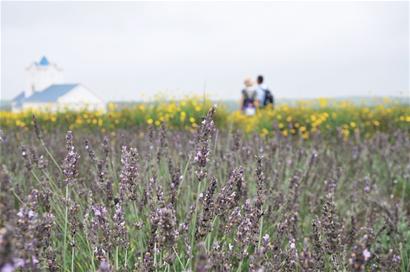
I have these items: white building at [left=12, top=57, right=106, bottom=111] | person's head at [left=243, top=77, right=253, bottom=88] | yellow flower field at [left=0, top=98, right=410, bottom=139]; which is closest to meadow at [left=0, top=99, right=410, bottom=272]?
yellow flower field at [left=0, top=98, right=410, bottom=139]

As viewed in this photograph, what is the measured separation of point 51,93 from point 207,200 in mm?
35181

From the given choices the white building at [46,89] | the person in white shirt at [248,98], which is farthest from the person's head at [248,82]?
the white building at [46,89]

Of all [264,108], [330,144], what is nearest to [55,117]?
[264,108]

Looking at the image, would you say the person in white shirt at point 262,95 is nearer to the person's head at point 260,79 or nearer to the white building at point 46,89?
the person's head at point 260,79

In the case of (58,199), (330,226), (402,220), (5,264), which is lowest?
(402,220)

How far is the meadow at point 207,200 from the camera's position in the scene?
1.55m

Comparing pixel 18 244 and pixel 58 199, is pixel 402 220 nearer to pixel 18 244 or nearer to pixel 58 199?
pixel 58 199

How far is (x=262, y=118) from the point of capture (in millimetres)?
9125

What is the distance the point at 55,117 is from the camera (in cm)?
1040

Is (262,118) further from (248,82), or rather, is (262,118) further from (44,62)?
(44,62)

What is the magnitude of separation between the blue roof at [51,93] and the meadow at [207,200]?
25.9 m

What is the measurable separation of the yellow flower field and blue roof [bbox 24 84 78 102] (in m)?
24.3

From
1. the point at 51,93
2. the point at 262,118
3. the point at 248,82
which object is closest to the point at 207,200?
the point at 262,118

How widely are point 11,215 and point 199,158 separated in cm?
72
